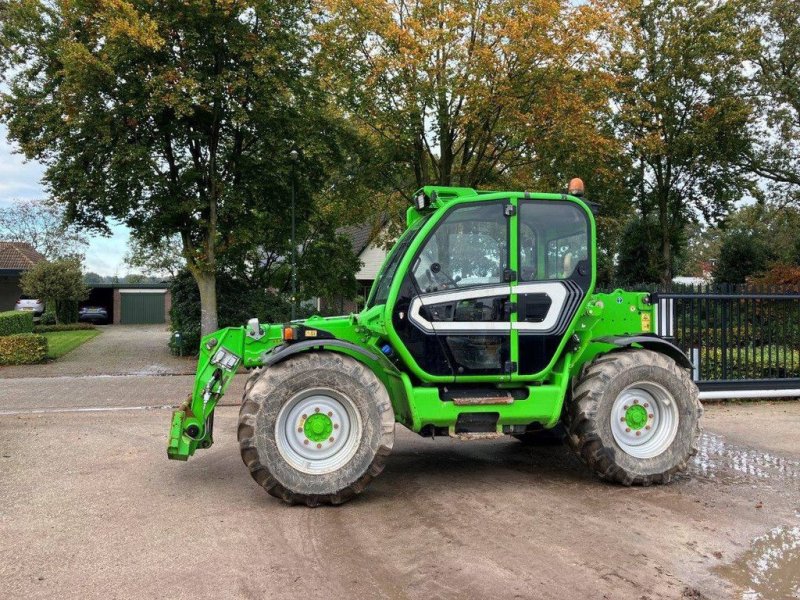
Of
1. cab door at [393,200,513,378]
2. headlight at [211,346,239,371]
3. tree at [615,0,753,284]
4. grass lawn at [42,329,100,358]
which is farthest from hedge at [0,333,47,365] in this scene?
tree at [615,0,753,284]

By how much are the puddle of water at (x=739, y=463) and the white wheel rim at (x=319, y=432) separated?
11.0ft

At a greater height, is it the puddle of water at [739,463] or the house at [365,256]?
the house at [365,256]

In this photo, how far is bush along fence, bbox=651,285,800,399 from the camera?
33.0 feet

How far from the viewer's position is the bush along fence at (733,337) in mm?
10062

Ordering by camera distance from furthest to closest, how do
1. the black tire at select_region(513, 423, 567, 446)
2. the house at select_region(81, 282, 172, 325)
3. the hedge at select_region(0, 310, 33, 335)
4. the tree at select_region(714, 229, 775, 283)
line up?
the house at select_region(81, 282, 172, 325)
the tree at select_region(714, 229, 775, 283)
the hedge at select_region(0, 310, 33, 335)
the black tire at select_region(513, 423, 567, 446)

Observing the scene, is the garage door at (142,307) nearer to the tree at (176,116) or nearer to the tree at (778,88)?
the tree at (176,116)

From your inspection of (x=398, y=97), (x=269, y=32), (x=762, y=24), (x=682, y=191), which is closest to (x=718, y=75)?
(x=762, y=24)

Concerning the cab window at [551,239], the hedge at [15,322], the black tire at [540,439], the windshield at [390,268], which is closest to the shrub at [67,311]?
the hedge at [15,322]

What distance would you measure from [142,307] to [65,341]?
20.7 metres

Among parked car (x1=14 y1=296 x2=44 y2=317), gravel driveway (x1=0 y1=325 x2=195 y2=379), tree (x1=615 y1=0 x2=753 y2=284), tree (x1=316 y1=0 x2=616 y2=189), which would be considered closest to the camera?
tree (x1=316 y1=0 x2=616 y2=189)

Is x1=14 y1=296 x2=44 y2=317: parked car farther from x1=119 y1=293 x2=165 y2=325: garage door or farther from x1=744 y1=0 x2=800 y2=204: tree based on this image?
x1=744 y1=0 x2=800 y2=204: tree

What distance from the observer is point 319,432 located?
5.14 metres

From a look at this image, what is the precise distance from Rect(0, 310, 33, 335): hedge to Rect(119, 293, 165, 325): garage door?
20.9 meters

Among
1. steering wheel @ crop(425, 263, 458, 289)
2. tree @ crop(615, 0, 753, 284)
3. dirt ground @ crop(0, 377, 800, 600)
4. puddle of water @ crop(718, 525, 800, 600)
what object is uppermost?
tree @ crop(615, 0, 753, 284)
